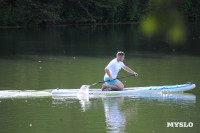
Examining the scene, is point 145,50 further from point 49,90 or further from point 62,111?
point 62,111

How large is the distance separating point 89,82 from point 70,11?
36.4 meters

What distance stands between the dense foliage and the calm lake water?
52.1 feet

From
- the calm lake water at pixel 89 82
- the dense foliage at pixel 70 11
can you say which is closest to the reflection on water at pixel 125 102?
the calm lake water at pixel 89 82

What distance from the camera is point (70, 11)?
174 feet

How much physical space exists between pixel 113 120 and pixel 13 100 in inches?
147

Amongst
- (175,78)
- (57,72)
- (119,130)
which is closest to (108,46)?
(57,72)

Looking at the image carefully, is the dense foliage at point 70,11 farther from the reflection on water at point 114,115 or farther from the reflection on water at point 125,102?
the reflection on water at point 114,115

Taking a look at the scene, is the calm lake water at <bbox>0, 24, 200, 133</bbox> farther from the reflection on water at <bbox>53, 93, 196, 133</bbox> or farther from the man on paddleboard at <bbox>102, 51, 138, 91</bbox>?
the man on paddleboard at <bbox>102, 51, 138, 91</bbox>

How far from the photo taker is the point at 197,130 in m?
10.7

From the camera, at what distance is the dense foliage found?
4906 centimetres

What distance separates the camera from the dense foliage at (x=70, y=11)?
49.1 meters

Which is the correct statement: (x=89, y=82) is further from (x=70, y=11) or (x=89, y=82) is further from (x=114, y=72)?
(x=70, y=11)

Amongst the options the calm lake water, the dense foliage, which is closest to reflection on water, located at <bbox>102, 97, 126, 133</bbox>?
the calm lake water

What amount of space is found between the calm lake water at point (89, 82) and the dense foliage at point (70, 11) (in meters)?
15.9
